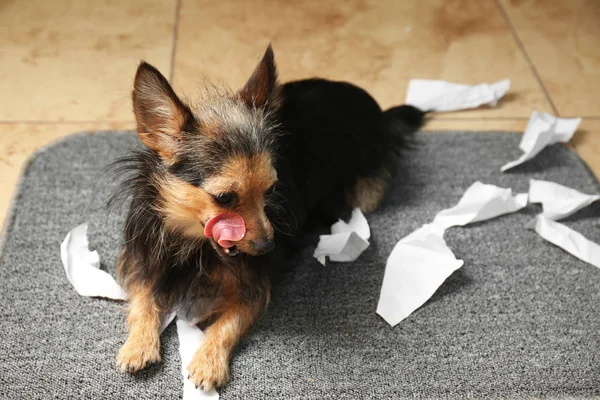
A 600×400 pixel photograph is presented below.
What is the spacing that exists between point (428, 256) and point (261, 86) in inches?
31.8

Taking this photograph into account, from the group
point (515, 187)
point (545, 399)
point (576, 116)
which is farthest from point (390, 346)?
point (576, 116)

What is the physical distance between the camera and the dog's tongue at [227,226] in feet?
4.80

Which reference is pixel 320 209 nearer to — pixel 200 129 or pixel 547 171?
pixel 200 129

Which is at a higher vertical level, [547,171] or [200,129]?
[200,129]

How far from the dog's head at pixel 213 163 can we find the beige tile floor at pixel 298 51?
112 cm

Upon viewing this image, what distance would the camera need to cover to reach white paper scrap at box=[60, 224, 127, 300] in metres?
1.81

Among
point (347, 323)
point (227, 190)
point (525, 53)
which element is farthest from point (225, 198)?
point (525, 53)

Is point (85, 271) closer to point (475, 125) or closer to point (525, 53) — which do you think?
point (475, 125)

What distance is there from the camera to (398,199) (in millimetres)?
2262

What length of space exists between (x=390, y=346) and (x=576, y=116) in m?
1.59

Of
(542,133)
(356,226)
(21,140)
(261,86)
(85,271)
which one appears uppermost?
(261,86)

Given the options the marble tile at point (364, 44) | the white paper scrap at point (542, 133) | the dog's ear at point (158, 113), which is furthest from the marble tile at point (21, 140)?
the white paper scrap at point (542, 133)

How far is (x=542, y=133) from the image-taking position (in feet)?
8.01

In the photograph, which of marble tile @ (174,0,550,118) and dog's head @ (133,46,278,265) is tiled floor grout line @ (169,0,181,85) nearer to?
marble tile @ (174,0,550,118)
